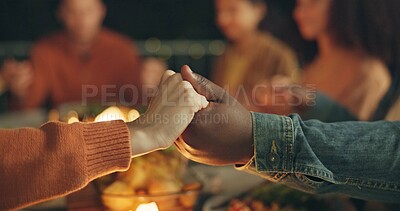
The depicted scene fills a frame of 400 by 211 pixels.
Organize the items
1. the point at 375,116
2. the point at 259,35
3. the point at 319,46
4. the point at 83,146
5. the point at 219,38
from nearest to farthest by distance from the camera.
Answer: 1. the point at 83,146
2. the point at 375,116
3. the point at 319,46
4. the point at 259,35
5. the point at 219,38

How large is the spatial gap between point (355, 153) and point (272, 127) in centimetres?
18

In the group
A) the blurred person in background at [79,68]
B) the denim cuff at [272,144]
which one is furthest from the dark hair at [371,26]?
the blurred person in background at [79,68]

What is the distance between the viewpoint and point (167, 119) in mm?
983

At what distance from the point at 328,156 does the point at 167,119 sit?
32 centimetres

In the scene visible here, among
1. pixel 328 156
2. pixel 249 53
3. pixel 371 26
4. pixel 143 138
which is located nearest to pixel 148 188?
pixel 143 138

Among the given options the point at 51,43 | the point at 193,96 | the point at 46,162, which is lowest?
the point at 51,43

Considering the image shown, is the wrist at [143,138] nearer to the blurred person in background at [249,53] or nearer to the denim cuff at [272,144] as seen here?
the denim cuff at [272,144]

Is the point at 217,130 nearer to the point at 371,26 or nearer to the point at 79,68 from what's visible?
the point at 371,26

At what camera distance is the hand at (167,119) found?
98 centimetres

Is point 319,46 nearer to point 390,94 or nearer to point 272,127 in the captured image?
point 390,94

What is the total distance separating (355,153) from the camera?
106cm

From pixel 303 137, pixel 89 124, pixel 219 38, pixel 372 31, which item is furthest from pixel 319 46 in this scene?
pixel 219 38

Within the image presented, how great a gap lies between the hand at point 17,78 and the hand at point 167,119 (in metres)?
2.28

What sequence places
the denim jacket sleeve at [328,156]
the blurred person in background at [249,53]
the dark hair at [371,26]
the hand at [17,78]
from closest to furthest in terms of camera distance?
1. the denim jacket sleeve at [328,156]
2. the dark hair at [371,26]
3. the blurred person in background at [249,53]
4. the hand at [17,78]
